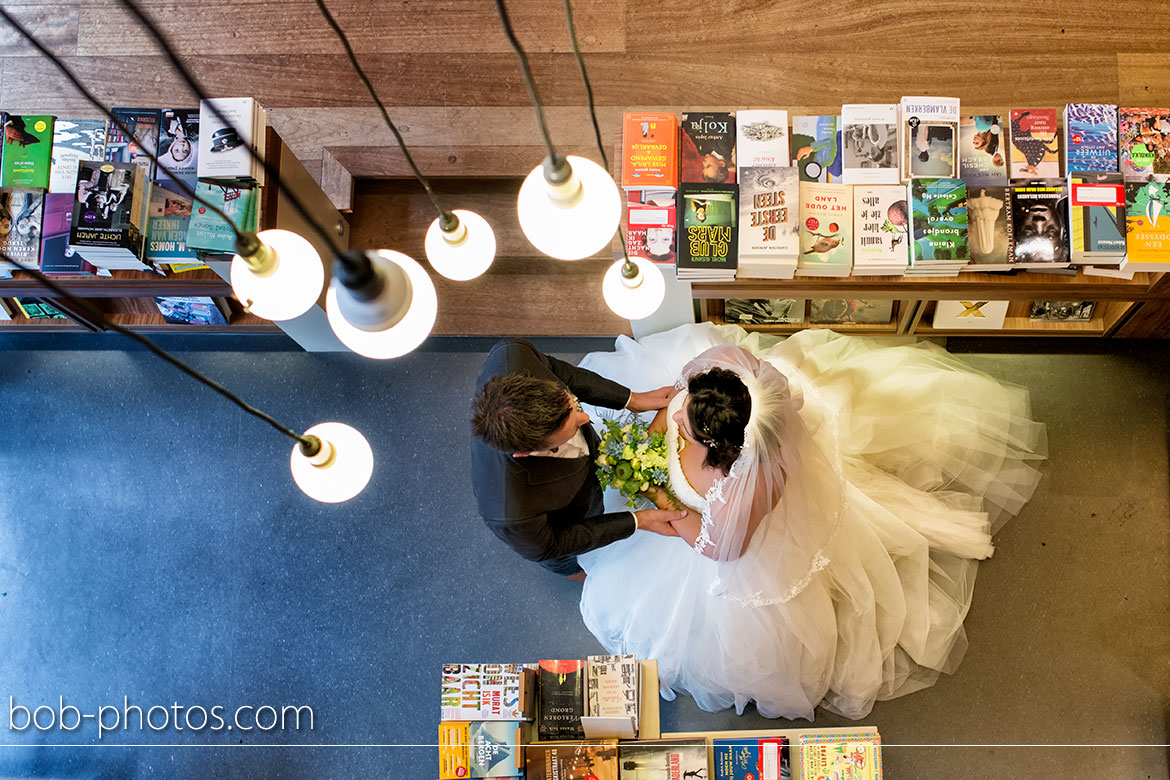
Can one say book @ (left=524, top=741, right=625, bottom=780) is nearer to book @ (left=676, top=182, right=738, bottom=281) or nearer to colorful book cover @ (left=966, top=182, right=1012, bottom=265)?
book @ (left=676, top=182, right=738, bottom=281)

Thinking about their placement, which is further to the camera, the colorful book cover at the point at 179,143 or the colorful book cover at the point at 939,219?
the colorful book cover at the point at 179,143

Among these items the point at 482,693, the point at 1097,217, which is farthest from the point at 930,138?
the point at 482,693

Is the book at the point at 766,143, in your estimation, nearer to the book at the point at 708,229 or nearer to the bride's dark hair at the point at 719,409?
the book at the point at 708,229

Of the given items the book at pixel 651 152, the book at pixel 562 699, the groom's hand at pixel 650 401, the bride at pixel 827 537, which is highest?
the book at pixel 651 152

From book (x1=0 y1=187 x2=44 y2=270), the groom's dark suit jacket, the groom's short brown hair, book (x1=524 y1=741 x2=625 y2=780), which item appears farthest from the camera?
book (x1=0 y1=187 x2=44 y2=270)

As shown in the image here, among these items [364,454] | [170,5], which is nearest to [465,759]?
[364,454]

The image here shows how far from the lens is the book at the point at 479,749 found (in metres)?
2.85

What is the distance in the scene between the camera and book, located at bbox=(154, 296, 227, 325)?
376cm

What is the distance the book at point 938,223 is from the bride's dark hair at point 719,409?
3.27 ft

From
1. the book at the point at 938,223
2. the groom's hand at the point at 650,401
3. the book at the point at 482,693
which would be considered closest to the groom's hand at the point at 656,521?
the groom's hand at the point at 650,401

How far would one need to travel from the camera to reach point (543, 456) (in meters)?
2.66

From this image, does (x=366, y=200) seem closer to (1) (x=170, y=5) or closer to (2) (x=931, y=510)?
(1) (x=170, y=5)

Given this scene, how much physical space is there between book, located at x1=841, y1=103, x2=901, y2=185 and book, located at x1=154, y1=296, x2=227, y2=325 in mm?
2703

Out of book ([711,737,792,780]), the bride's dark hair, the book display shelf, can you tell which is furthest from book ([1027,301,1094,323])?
the book display shelf
